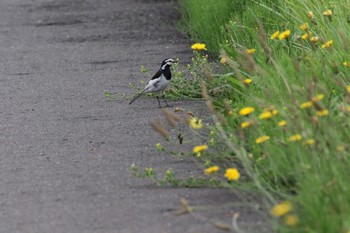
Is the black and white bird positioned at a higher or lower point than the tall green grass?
lower

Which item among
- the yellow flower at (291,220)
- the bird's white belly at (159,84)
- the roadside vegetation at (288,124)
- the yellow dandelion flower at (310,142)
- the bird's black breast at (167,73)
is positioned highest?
the yellow flower at (291,220)

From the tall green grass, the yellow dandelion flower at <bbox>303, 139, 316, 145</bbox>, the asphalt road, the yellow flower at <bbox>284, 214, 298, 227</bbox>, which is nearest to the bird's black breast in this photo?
the asphalt road

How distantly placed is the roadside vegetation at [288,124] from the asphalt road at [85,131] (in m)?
0.26

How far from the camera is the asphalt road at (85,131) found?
5.87 metres

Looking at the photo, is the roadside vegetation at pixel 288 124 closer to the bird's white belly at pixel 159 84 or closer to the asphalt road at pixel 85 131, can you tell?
the bird's white belly at pixel 159 84

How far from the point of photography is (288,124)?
5473 mm

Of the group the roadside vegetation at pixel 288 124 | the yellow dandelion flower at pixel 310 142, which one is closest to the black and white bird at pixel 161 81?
the roadside vegetation at pixel 288 124

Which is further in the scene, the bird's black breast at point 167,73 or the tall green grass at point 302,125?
the bird's black breast at point 167,73

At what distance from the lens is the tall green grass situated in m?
4.96

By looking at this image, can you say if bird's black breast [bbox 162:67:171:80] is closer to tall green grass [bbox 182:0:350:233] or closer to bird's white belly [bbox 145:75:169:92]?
bird's white belly [bbox 145:75:169:92]

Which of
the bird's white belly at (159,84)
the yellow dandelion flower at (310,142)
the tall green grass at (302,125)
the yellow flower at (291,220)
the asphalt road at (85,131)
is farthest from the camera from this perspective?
the bird's white belly at (159,84)

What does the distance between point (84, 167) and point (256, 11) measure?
127 inches

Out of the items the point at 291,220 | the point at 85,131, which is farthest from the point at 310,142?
the point at 85,131

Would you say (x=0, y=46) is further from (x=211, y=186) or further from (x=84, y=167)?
(x=211, y=186)
